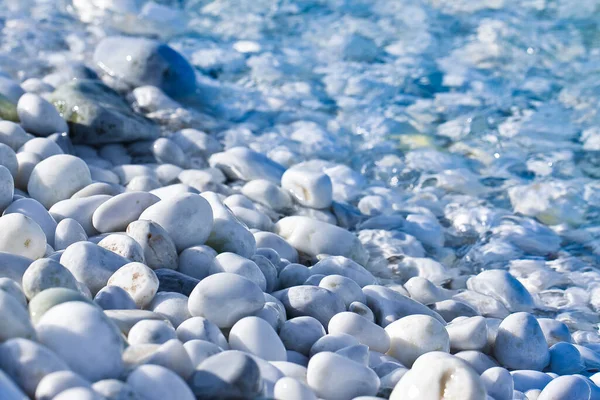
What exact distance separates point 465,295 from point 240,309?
996 millimetres

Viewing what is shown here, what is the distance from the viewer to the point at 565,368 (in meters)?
2.04

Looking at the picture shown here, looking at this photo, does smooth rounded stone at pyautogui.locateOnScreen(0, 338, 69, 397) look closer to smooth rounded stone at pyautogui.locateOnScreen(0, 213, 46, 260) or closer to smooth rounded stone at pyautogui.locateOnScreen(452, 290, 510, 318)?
smooth rounded stone at pyautogui.locateOnScreen(0, 213, 46, 260)

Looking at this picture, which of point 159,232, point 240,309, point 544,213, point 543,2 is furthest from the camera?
point 543,2

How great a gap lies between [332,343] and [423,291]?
0.72 m

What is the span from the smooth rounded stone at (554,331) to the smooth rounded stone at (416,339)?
17.9 inches

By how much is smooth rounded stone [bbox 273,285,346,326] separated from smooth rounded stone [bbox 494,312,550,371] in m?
0.43

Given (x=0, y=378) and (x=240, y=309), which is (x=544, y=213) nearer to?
(x=240, y=309)

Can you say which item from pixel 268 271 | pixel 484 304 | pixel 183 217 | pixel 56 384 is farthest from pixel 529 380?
pixel 56 384

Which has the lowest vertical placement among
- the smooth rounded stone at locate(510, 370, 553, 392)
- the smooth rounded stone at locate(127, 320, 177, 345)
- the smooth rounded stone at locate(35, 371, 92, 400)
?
the smooth rounded stone at locate(510, 370, 553, 392)

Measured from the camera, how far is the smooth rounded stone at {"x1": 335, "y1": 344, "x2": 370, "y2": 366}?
5.33ft

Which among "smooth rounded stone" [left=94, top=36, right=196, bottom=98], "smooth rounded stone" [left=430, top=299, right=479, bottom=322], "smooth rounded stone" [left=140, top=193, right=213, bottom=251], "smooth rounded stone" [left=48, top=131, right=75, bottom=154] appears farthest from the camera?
"smooth rounded stone" [left=94, top=36, right=196, bottom=98]

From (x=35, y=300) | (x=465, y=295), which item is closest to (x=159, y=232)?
(x=35, y=300)

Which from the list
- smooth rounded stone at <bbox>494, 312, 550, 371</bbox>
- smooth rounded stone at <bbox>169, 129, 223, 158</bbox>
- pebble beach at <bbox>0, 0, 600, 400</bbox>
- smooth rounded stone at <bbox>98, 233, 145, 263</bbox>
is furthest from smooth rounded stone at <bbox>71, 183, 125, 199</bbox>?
smooth rounded stone at <bbox>494, 312, 550, 371</bbox>

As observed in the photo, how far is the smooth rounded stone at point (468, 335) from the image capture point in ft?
6.49
